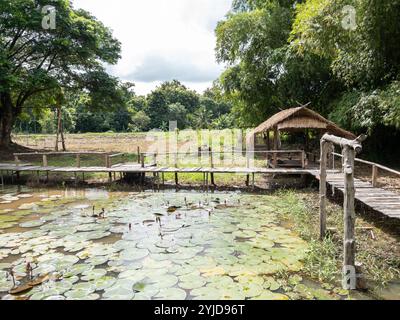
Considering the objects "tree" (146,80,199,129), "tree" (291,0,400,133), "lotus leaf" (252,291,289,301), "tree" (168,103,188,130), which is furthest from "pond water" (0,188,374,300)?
"tree" (168,103,188,130)

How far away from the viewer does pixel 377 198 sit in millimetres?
6441

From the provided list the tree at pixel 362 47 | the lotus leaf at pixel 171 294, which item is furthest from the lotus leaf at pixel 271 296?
the tree at pixel 362 47

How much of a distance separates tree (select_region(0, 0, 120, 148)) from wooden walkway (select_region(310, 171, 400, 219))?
13412mm

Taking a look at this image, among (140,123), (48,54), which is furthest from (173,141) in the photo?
(140,123)

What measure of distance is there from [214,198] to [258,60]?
30.7 ft

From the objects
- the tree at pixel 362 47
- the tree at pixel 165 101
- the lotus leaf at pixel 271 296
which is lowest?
the lotus leaf at pixel 271 296

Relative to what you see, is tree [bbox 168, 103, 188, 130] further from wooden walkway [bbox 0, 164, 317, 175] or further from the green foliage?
wooden walkway [bbox 0, 164, 317, 175]

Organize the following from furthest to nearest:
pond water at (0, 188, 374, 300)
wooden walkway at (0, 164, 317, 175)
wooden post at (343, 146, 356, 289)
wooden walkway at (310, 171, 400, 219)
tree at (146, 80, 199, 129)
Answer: tree at (146, 80, 199, 129) → wooden walkway at (0, 164, 317, 175) → wooden walkway at (310, 171, 400, 219) → wooden post at (343, 146, 356, 289) → pond water at (0, 188, 374, 300)

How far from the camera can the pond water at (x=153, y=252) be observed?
13.3ft

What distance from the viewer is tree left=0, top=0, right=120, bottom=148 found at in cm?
1381

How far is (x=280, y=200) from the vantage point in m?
8.66

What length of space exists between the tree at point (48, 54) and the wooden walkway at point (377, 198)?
13.4 metres

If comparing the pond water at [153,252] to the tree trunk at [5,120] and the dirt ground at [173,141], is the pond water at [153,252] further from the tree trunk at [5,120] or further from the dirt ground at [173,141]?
the tree trunk at [5,120]
